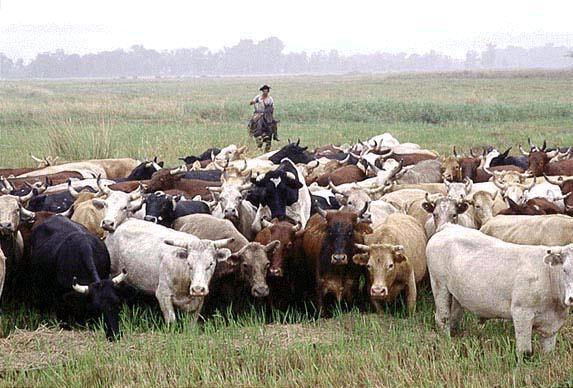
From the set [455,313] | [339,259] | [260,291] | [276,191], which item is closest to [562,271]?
[455,313]

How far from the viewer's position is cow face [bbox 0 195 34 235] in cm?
933

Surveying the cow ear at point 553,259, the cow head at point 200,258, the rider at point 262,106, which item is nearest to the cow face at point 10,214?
the cow head at point 200,258

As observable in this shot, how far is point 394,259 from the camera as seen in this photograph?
8586 mm

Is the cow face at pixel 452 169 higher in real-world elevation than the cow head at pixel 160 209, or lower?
lower

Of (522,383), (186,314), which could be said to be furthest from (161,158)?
(522,383)

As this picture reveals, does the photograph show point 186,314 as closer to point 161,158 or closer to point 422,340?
point 422,340

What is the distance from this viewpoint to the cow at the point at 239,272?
8.99 meters

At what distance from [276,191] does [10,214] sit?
3.32 metres

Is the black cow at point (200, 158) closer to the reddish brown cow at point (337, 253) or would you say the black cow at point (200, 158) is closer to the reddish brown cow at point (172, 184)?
the reddish brown cow at point (172, 184)

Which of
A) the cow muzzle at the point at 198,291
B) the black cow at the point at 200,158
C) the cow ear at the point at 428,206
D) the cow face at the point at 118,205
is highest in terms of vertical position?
the cow ear at the point at 428,206

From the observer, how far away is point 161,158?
20734mm

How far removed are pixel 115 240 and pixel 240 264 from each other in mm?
1639

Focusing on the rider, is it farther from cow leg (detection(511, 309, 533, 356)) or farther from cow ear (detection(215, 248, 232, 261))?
cow leg (detection(511, 309, 533, 356))

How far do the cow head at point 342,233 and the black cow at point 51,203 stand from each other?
4.24 metres
